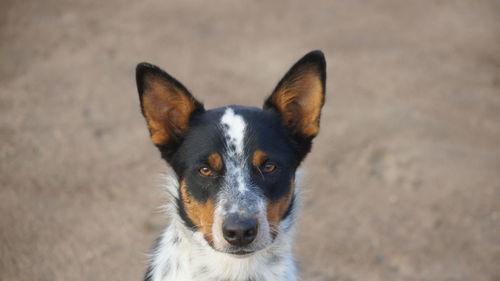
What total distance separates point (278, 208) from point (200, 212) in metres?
0.55

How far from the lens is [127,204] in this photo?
6.11 m

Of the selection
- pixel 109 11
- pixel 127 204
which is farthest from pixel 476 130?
pixel 109 11

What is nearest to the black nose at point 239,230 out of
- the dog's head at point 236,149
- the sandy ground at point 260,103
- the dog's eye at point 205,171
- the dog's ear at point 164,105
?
the dog's head at point 236,149

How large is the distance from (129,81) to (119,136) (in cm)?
138

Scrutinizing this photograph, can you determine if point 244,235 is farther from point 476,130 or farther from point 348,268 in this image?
point 476,130

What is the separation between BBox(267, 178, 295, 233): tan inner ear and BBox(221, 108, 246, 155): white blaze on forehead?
44 centimetres

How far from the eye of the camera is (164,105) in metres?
3.75

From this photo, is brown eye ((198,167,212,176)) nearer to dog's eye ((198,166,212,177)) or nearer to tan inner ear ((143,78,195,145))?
dog's eye ((198,166,212,177))

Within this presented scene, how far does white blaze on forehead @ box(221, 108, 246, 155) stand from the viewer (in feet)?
11.7

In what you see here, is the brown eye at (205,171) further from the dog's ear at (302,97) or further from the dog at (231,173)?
the dog's ear at (302,97)

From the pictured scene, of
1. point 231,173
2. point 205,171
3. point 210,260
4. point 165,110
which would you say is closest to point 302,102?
point 231,173

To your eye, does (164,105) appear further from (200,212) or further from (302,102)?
(302,102)

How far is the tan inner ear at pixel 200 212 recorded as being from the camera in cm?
347

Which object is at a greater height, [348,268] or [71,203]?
[71,203]
